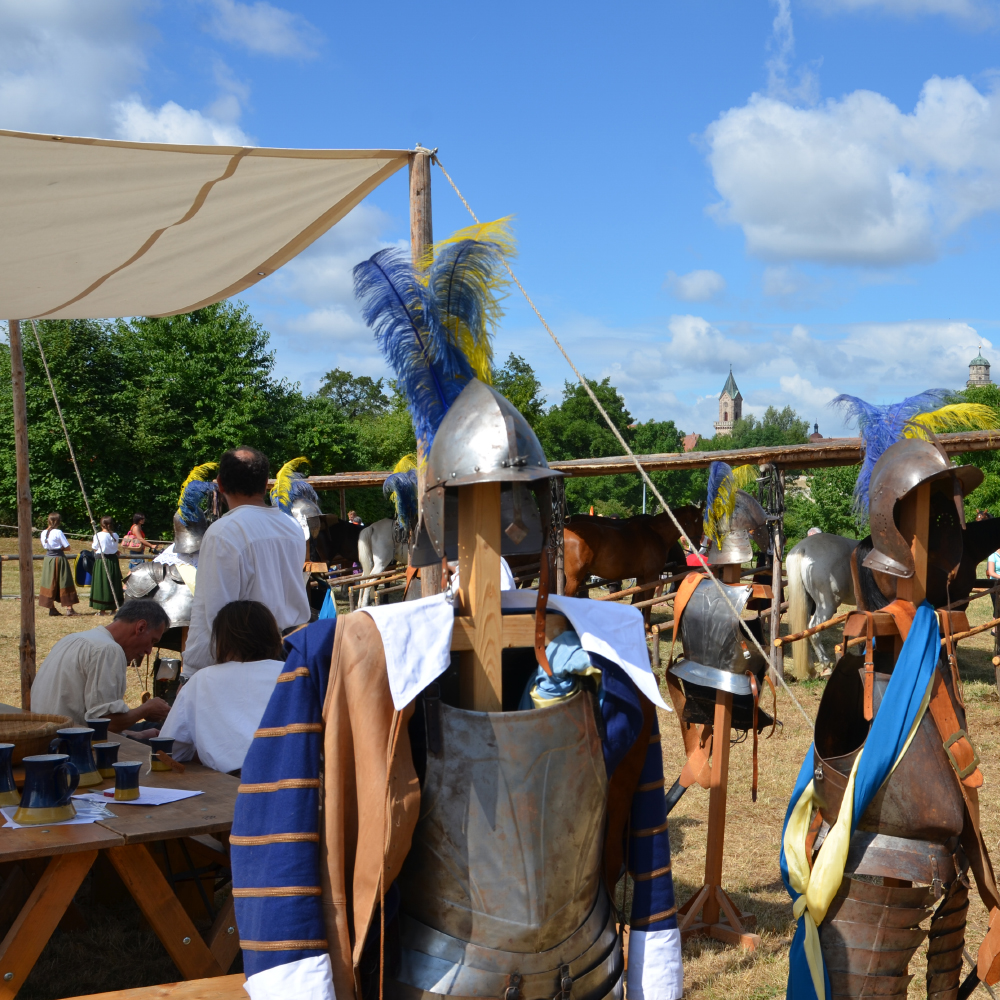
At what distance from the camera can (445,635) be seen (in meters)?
1.65

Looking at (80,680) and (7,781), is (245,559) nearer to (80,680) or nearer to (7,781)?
(80,680)

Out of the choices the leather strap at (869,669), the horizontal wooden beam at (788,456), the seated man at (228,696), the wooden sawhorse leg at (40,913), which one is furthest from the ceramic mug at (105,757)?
the horizontal wooden beam at (788,456)

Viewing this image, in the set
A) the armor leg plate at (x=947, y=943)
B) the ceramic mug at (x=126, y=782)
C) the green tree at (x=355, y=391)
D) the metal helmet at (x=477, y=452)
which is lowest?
the armor leg plate at (x=947, y=943)

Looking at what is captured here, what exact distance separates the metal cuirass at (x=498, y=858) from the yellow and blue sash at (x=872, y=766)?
95cm

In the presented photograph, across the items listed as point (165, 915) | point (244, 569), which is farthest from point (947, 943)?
point (244, 569)

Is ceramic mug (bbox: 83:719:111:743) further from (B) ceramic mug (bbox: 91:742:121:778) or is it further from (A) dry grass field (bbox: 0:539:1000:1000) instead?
(A) dry grass field (bbox: 0:539:1000:1000)

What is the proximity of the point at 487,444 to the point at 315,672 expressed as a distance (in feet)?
1.62

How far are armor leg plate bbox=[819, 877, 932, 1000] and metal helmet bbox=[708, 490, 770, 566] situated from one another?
2.60m

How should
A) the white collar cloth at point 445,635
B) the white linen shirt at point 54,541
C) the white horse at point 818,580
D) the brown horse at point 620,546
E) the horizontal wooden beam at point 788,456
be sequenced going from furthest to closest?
1. the white linen shirt at point 54,541
2. the brown horse at point 620,546
3. the white horse at point 818,580
4. the horizontal wooden beam at point 788,456
5. the white collar cloth at point 445,635

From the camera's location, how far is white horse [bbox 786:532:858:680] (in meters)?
9.89

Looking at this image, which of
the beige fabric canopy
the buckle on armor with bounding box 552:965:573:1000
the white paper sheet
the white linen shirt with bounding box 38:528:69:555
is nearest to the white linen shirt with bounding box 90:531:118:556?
the white linen shirt with bounding box 38:528:69:555

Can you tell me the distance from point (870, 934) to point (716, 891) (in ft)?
4.37

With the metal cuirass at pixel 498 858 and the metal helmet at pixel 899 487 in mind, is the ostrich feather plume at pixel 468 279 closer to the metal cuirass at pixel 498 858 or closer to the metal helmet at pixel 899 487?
the metal cuirass at pixel 498 858

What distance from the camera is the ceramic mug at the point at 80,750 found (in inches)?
113
